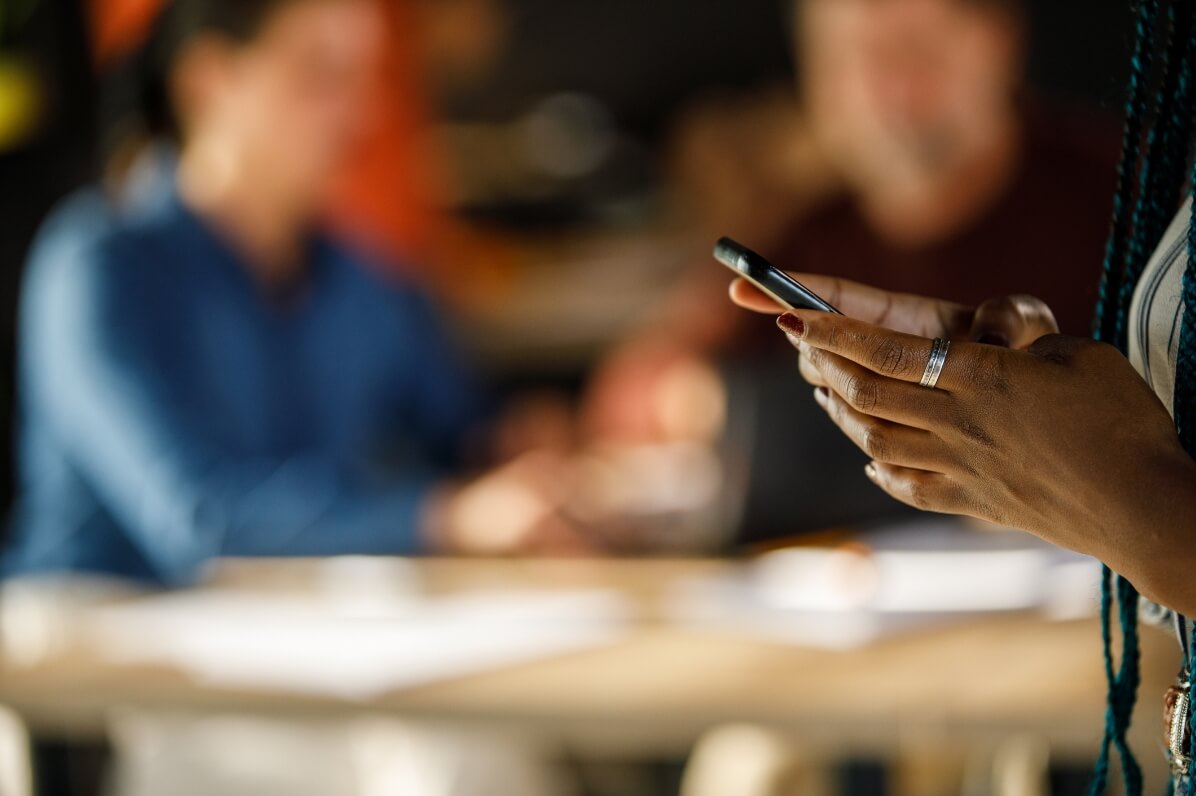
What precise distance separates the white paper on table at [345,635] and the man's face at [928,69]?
1.02 meters

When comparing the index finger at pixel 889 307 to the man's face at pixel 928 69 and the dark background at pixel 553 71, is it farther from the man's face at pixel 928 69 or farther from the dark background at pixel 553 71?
the dark background at pixel 553 71

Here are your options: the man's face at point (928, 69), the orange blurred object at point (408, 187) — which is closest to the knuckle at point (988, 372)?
the man's face at point (928, 69)

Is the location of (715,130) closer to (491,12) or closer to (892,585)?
(491,12)

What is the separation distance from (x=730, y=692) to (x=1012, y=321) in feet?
1.90

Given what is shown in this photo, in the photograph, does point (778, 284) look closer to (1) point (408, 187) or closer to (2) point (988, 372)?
(2) point (988, 372)

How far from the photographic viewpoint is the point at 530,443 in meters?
2.02

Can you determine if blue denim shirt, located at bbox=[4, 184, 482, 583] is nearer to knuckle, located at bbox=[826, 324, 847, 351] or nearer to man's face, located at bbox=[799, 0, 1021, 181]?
man's face, located at bbox=[799, 0, 1021, 181]

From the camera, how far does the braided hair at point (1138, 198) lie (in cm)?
44

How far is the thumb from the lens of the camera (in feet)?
1.41

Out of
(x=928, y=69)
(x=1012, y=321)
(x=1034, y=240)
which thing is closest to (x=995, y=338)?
(x=1012, y=321)

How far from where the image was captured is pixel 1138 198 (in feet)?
1.49

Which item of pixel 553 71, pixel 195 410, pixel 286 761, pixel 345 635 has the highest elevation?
pixel 553 71

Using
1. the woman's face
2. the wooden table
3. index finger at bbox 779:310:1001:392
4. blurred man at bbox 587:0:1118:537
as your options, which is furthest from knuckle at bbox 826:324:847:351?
the woman's face

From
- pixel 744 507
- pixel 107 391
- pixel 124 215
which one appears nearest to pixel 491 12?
pixel 124 215
